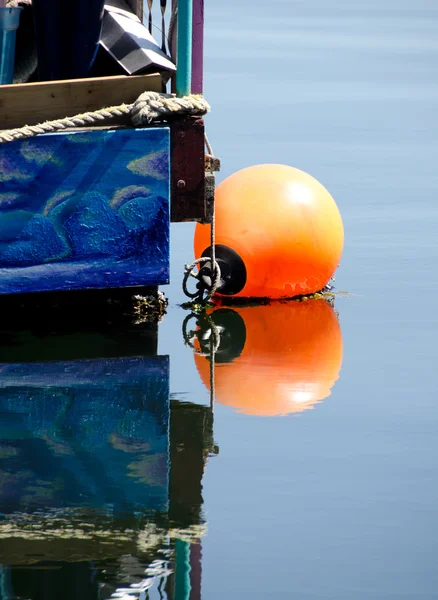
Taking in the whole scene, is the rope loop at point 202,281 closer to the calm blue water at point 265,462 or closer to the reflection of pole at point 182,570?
the calm blue water at point 265,462

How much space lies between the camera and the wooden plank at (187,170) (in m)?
6.62

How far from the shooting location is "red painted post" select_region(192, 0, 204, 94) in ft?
22.5

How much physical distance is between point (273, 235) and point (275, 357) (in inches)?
43.1

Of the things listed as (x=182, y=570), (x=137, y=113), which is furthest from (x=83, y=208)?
(x=182, y=570)

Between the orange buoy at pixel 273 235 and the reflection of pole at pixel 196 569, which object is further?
the orange buoy at pixel 273 235

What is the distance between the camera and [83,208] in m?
6.50

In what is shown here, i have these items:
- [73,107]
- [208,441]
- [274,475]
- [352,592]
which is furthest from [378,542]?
[73,107]

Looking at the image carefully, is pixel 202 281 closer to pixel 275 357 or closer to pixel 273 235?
pixel 273 235

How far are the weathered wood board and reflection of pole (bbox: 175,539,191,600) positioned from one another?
274 centimetres

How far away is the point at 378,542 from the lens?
4.10m

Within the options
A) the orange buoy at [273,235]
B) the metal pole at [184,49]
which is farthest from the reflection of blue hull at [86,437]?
the metal pole at [184,49]

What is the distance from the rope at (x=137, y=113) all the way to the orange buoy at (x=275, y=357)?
1.14 m

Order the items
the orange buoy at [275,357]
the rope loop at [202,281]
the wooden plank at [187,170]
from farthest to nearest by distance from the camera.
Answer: the rope loop at [202,281] < the wooden plank at [187,170] < the orange buoy at [275,357]

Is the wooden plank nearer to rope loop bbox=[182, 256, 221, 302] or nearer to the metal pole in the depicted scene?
the metal pole
